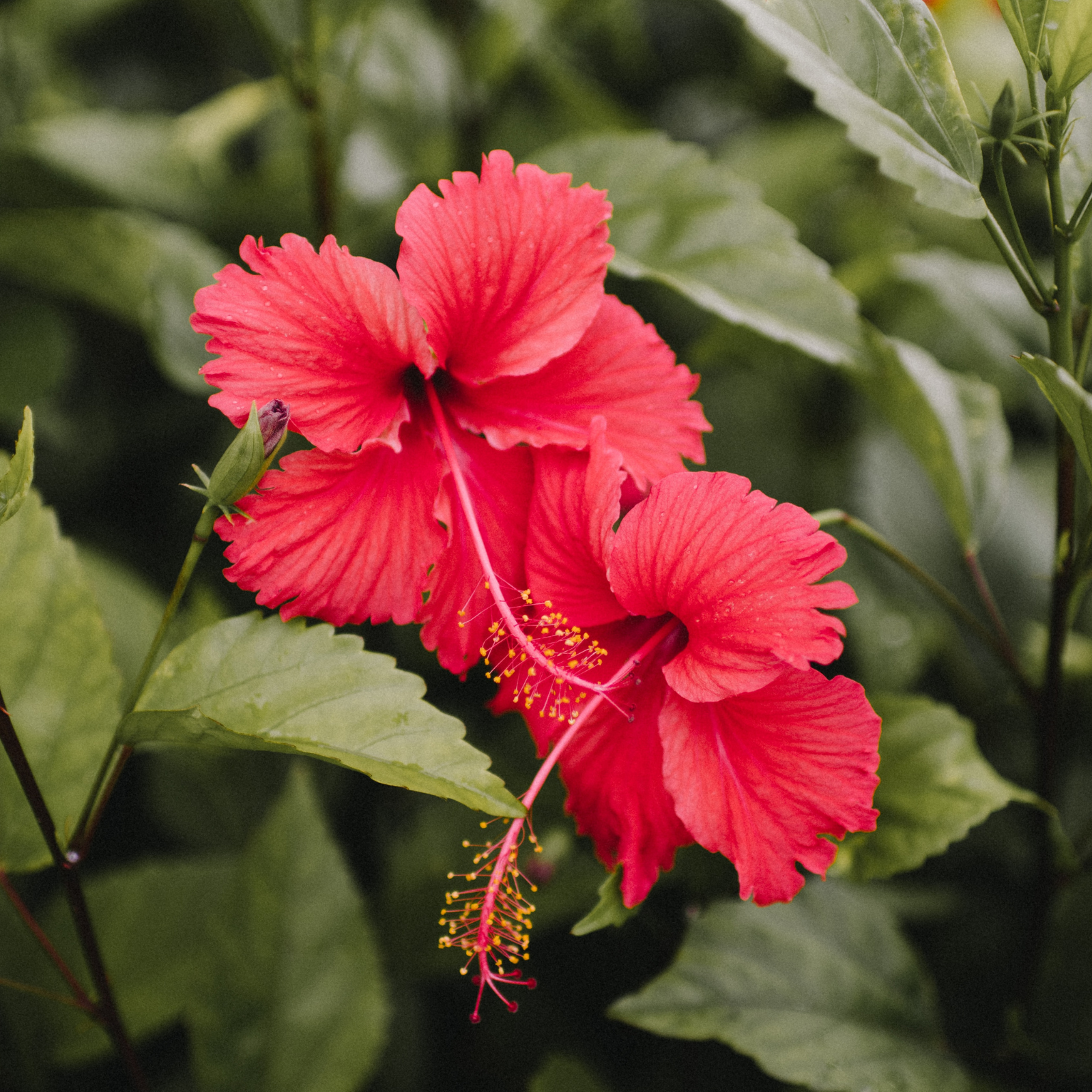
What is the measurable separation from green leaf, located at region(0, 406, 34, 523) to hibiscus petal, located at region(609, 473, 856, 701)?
0.36 meters

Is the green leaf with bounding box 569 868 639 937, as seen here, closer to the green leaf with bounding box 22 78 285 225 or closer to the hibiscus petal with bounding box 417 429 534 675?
the hibiscus petal with bounding box 417 429 534 675

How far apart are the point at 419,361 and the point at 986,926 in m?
0.93

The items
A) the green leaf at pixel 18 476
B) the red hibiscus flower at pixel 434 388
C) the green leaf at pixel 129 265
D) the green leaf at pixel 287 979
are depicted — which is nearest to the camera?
the green leaf at pixel 18 476

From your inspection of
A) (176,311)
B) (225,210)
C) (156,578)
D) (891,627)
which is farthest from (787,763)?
(225,210)

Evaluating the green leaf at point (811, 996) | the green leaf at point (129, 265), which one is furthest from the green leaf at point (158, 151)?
the green leaf at point (811, 996)

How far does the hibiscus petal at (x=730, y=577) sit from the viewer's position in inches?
23.8

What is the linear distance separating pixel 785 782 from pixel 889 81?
0.49 metres

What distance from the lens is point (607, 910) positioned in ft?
2.07

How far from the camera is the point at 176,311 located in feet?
3.29

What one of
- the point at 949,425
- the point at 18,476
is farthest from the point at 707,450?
the point at 18,476

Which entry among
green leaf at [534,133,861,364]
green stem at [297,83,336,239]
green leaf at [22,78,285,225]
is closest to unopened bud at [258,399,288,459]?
green leaf at [534,133,861,364]

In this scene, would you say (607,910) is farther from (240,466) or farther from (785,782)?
(240,466)

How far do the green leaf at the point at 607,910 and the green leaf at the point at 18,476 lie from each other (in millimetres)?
414

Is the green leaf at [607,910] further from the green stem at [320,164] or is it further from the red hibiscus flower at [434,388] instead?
the green stem at [320,164]
